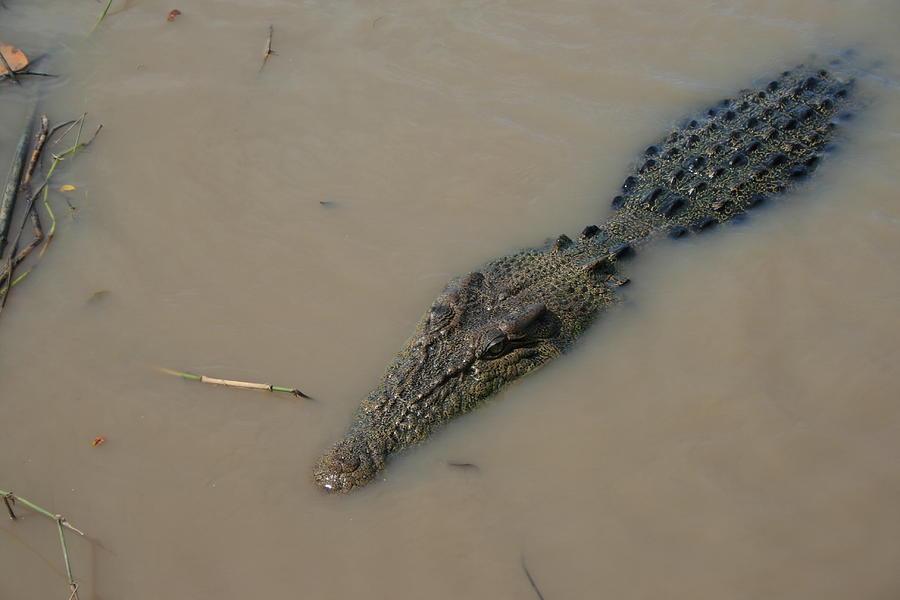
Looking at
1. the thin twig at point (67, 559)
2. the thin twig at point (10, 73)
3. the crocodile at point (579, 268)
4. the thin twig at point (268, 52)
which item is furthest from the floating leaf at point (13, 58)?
the crocodile at point (579, 268)

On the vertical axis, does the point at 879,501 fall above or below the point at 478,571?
above

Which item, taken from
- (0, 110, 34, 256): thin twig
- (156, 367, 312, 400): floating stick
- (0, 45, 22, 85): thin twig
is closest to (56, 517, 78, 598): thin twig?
(156, 367, 312, 400): floating stick

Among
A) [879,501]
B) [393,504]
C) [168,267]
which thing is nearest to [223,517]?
[393,504]

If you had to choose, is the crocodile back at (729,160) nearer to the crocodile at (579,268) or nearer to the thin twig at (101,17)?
the crocodile at (579,268)

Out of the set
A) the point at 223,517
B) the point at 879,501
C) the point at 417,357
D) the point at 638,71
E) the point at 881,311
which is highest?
the point at 638,71

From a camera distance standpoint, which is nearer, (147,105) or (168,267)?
(168,267)

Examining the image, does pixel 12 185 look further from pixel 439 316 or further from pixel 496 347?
pixel 496 347

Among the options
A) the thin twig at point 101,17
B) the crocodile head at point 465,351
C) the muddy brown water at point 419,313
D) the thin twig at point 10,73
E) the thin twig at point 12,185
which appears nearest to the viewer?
the muddy brown water at point 419,313

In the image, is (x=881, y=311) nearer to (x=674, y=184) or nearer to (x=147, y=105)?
(x=674, y=184)
